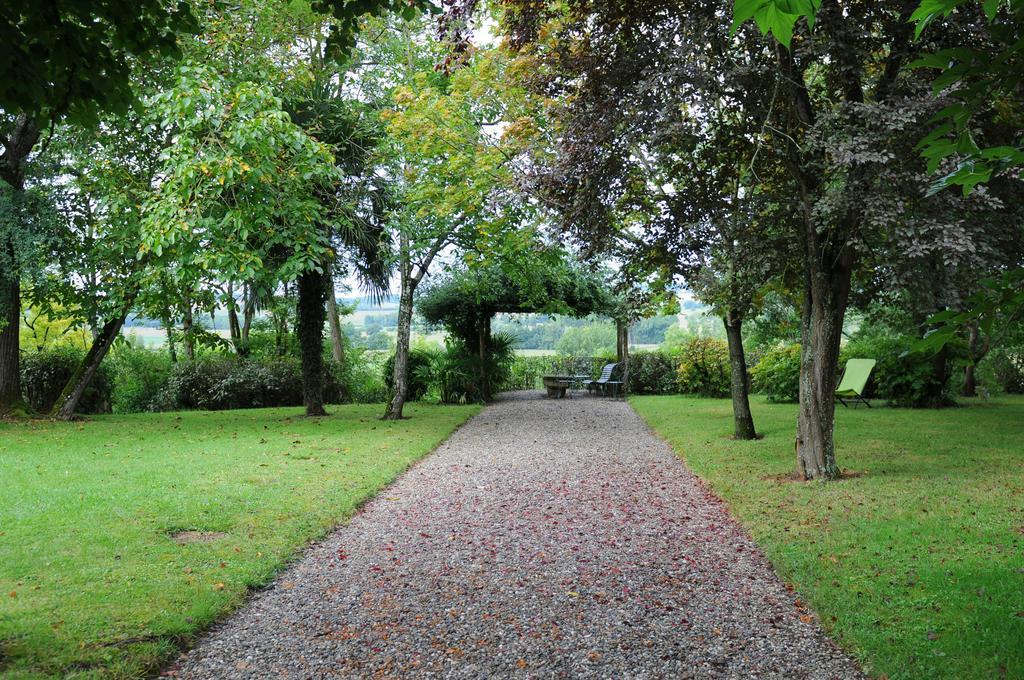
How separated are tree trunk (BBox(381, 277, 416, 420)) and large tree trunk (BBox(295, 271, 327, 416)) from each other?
1744mm

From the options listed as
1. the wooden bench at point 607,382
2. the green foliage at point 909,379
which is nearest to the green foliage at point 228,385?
the wooden bench at point 607,382

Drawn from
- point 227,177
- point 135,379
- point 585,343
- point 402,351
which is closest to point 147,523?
point 227,177

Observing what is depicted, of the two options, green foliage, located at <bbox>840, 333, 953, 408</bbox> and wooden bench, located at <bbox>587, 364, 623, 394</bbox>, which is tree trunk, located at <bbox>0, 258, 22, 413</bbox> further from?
green foliage, located at <bbox>840, 333, 953, 408</bbox>

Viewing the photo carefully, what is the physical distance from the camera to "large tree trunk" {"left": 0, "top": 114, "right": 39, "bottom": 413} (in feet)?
38.9

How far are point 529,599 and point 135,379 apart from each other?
16797 mm

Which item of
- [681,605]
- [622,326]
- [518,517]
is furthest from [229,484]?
[622,326]

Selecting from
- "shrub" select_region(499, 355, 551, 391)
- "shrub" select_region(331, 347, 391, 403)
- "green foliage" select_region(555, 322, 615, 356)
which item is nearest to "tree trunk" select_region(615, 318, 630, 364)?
"green foliage" select_region(555, 322, 615, 356)

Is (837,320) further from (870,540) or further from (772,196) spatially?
(870,540)

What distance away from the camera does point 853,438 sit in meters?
10.3

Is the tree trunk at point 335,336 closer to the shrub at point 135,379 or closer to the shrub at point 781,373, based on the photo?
the shrub at point 135,379

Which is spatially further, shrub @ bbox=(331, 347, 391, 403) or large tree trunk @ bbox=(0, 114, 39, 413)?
shrub @ bbox=(331, 347, 391, 403)

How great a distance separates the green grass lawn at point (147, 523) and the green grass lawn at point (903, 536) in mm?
3298

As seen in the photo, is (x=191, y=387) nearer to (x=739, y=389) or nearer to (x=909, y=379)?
(x=739, y=389)

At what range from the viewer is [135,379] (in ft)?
58.6
